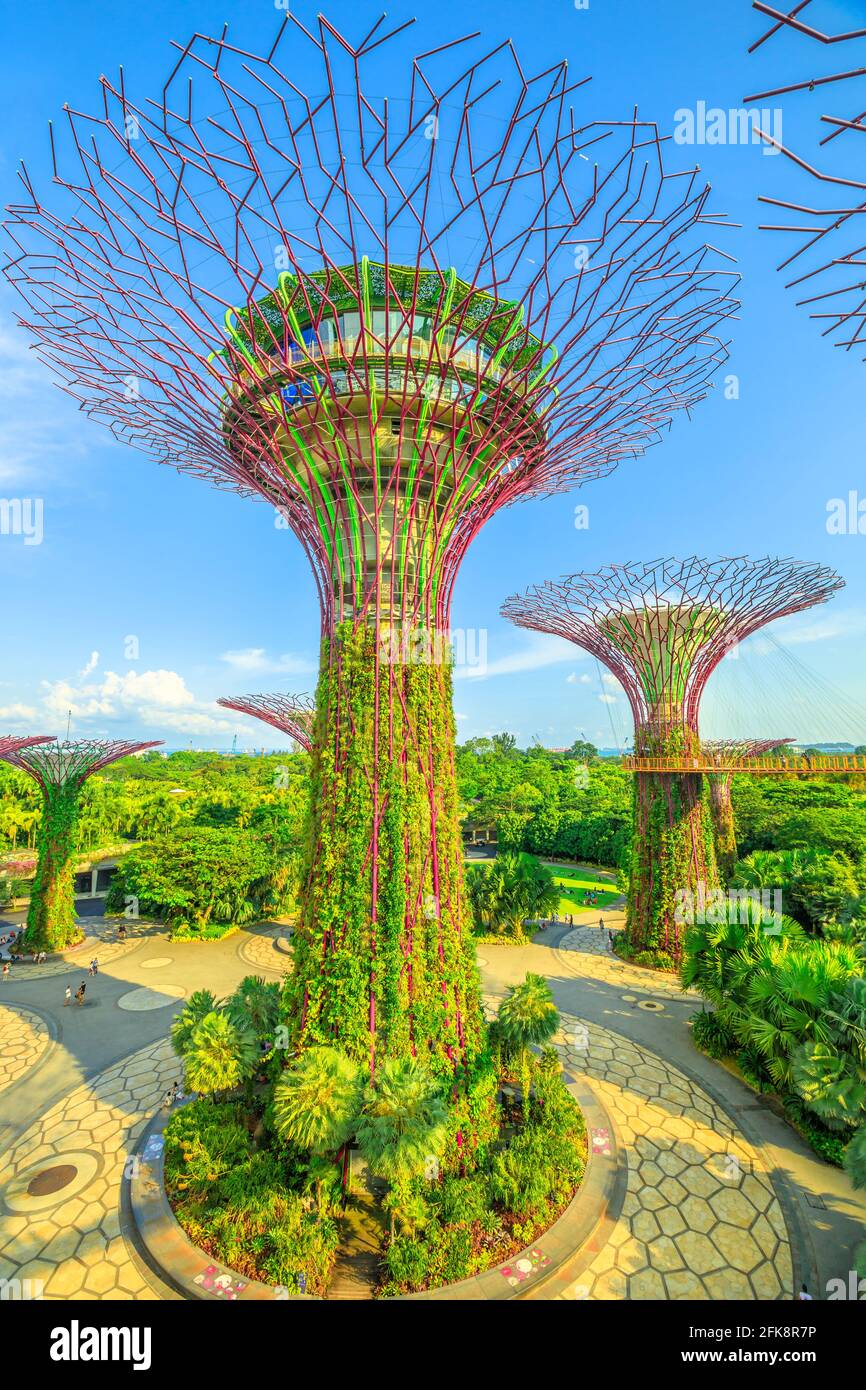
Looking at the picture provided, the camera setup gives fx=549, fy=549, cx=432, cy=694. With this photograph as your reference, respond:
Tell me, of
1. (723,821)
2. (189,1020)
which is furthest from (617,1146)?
(723,821)

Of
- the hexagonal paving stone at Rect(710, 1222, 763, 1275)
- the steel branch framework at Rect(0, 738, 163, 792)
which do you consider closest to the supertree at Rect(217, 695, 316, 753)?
the steel branch framework at Rect(0, 738, 163, 792)

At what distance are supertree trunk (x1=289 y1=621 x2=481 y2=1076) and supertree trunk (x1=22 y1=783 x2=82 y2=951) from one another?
1840 cm

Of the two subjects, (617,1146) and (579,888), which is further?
(579,888)

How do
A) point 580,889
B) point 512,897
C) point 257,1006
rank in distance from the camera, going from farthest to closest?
point 580,889 → point 512,897 → point 257,1006

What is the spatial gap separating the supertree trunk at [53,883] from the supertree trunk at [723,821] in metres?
31.1

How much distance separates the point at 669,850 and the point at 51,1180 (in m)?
19.0

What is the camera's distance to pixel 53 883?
75.2 ft

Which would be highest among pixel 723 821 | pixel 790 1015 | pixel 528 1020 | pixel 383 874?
pixel 383 874

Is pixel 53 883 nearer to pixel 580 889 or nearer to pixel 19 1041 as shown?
pixel 19 1041

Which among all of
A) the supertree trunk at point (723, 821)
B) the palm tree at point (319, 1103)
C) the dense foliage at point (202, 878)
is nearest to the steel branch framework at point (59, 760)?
the dense foliage at point (202, 878)

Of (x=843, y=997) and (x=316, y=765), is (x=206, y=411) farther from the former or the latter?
(x=843, y=997)

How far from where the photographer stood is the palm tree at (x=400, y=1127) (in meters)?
7.77
